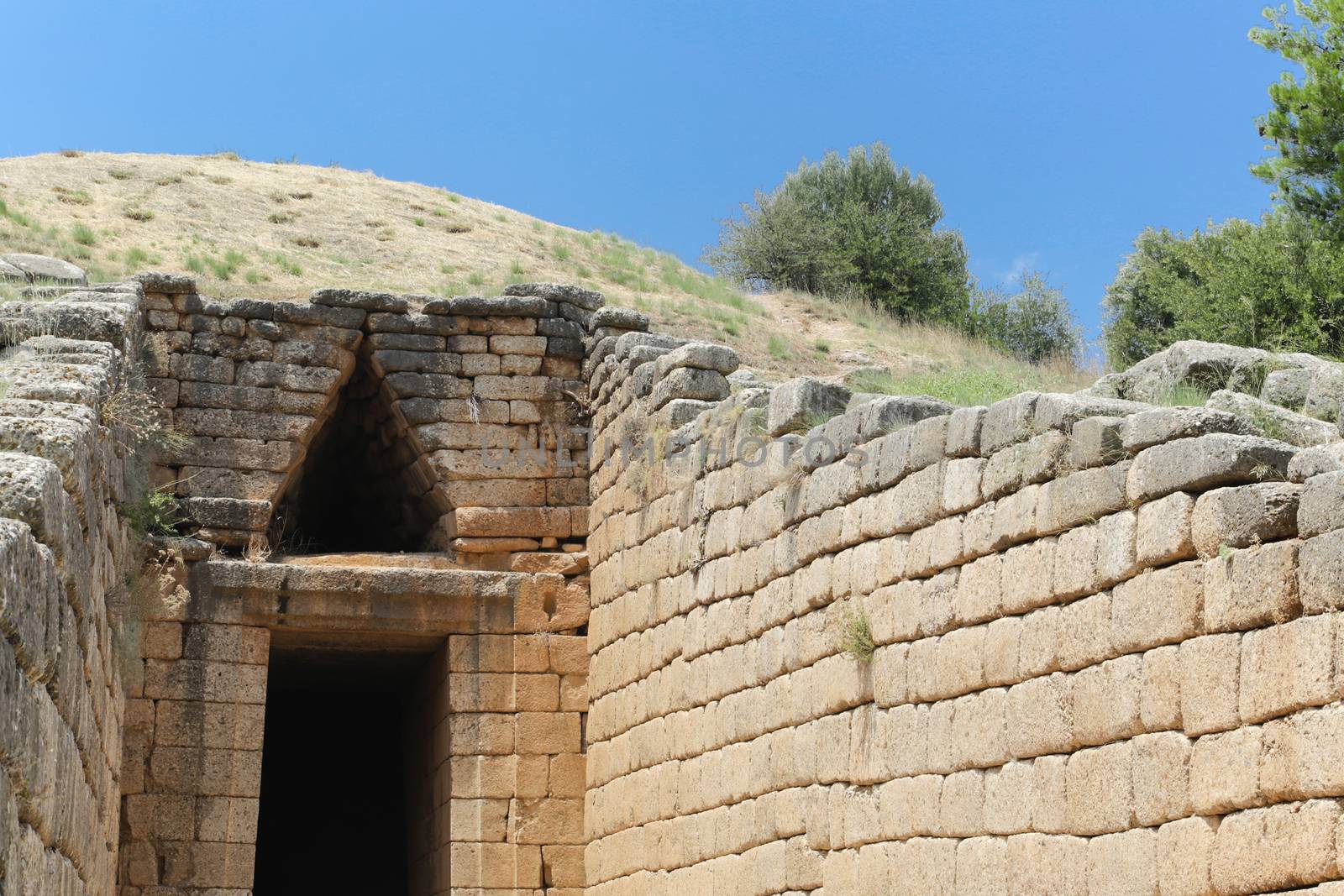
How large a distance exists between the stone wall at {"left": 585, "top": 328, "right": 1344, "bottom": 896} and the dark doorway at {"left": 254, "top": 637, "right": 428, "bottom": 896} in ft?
16.4

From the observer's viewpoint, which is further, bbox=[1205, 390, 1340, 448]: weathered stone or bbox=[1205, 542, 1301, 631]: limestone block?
bbox=[1205, 390, 1340, 448]: weathered stone

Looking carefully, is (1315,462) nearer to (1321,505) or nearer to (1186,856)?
(1321,505)

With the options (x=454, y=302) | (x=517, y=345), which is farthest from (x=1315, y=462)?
(x=454, y=302)

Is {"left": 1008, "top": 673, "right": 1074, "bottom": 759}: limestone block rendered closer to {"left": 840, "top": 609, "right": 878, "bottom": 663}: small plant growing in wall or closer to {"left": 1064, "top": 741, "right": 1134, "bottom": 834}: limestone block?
{"left": 1064, "top": 741, "right": 1134, "bottom": 834}: limestone block

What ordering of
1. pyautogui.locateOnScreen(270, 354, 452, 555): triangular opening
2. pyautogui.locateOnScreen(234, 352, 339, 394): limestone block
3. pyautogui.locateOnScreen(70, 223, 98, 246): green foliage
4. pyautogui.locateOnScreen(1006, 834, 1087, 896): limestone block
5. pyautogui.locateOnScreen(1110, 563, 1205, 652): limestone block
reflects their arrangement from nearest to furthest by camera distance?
pyautogui.locateOnScreen(1110, 563, 1205, 652): limestone block
pyautogui.locateOnScreen(1006, 834, 1087, 896): limestone block
pyautogui.locateOnScreen(234, 352, 339, 394): limestone block
pyautogui.locateOnScreen(270, 354, 452, 555): triangular opening
pyautogui.locateOnScreen(70, 223, 98, 246): green foliage

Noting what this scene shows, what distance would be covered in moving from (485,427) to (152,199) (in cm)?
919

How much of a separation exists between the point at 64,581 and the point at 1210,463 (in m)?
4.35

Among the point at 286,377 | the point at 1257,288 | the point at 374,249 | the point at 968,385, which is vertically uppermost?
the point at 374,249

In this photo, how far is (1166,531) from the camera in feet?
20.6

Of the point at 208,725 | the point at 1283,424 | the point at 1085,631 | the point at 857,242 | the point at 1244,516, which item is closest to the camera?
the point at 1244,516

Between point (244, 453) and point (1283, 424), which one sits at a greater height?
point (244, 453)

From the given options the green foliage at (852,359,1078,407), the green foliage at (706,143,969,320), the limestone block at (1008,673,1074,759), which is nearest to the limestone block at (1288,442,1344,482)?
the limestone block at (1008,673,1074,759)

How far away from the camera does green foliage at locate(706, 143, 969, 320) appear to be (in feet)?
86.6

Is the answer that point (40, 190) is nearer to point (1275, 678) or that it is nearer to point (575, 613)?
point (575, 613)
